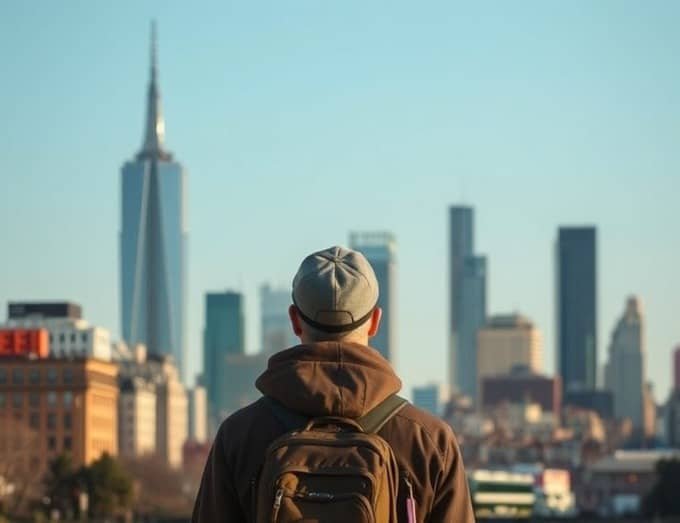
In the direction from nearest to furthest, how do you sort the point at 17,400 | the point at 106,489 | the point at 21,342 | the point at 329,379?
the point at 329,379, the point at 106,489, the point at 17,400, the point at 21,342

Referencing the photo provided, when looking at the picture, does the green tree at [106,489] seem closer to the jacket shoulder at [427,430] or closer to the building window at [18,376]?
the building window at [18,376]

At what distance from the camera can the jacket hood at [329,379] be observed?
30.5 ft

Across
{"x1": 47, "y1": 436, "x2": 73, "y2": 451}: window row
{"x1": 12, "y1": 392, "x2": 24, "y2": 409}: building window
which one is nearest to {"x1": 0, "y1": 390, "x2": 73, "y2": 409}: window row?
{"x1": 12, "y1": 392, "x2": 24, "y2": 409}: building window

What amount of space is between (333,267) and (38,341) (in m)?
166

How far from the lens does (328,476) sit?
9062mm

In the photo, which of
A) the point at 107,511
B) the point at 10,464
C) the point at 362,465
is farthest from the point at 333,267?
the point at 10,464

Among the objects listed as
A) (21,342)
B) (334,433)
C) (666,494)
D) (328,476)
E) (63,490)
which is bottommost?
(666,494)

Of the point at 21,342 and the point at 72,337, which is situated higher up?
the point at 21,342

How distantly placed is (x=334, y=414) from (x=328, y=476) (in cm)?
28

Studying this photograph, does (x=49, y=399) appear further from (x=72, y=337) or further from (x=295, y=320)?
(x=295, y=320)

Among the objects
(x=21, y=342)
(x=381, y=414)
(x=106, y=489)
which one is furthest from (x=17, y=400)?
(x=381, y=414)

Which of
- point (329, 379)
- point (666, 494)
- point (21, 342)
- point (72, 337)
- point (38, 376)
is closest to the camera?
point (329, 379)

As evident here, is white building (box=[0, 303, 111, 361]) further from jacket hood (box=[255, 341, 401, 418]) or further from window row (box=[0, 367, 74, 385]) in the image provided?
jacket hood (box=[255, 341, 401, 418])

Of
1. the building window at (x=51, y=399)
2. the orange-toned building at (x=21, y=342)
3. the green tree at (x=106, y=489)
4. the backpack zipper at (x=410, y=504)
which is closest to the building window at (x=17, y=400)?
the building window at (x=51, y=399)
